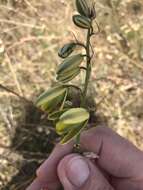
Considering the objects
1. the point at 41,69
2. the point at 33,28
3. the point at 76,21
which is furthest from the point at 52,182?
the point at 33,28

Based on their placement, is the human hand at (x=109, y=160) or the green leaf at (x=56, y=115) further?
the human hand at (x=109, y=160)

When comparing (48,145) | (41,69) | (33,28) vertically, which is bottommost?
(48,145)

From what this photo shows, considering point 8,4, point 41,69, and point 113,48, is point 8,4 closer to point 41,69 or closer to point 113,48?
point 41,69

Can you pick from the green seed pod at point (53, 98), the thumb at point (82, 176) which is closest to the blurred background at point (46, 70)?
the thumb at point (82, 176)

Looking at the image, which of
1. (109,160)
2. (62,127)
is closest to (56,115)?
(62,127)

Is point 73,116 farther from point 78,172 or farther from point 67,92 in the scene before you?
point 78,172

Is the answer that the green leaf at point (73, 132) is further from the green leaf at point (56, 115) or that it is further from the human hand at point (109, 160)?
the human hand at point (109, 160)
